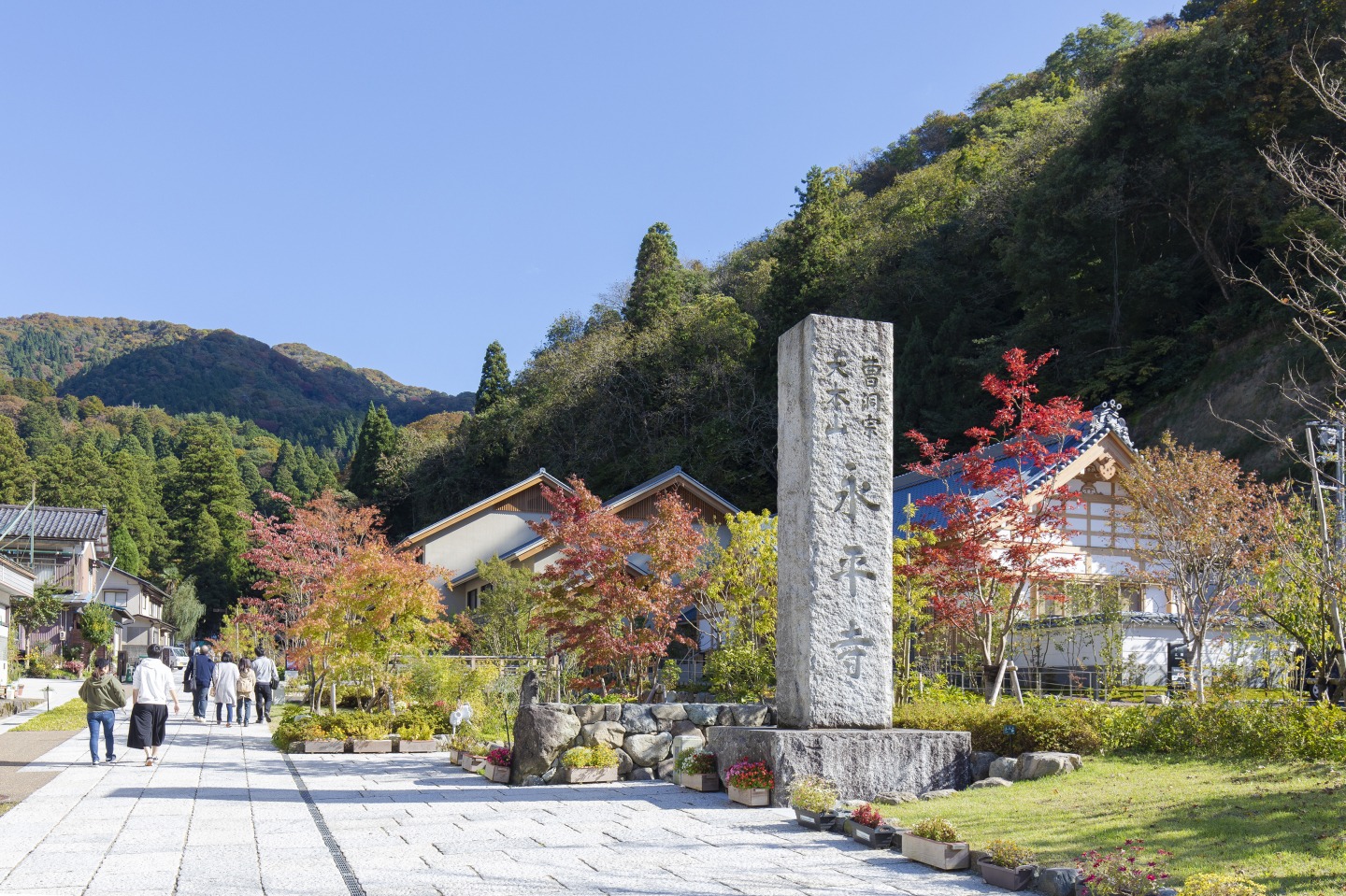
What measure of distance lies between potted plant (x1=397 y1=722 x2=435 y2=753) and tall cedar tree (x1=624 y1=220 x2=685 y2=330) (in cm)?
3092

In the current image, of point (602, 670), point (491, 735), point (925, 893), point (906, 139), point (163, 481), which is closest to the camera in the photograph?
point (925, 893)

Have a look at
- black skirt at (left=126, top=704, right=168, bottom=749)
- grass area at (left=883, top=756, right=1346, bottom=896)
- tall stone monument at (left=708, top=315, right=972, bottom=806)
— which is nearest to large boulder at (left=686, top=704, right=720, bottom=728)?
tall stone monument at (left=708, top=315, right=972, bottom=806)

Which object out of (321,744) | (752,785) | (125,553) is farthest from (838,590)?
(125,553)

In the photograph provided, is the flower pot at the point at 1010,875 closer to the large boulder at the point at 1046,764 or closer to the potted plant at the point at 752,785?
the large boulder at the point at 1046,764

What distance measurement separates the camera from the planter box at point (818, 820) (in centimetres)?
880

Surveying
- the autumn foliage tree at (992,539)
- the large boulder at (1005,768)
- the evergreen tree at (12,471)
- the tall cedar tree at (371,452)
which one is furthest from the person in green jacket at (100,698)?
the evergreen tree at (12,471)

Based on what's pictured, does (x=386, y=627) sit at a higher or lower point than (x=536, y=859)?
higher

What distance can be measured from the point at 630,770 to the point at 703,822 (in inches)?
130

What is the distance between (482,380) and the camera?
2109 inches

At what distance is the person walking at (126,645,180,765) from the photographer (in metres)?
13.7

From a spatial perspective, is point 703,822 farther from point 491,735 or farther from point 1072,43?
point 1072,43

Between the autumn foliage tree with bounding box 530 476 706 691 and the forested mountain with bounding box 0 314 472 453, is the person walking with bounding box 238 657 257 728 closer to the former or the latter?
the autumn foliage tree with bounding box 530 476 706 691

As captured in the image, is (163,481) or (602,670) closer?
(602,670)

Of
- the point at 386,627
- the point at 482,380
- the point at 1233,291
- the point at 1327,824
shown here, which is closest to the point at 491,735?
the point at 386,627
